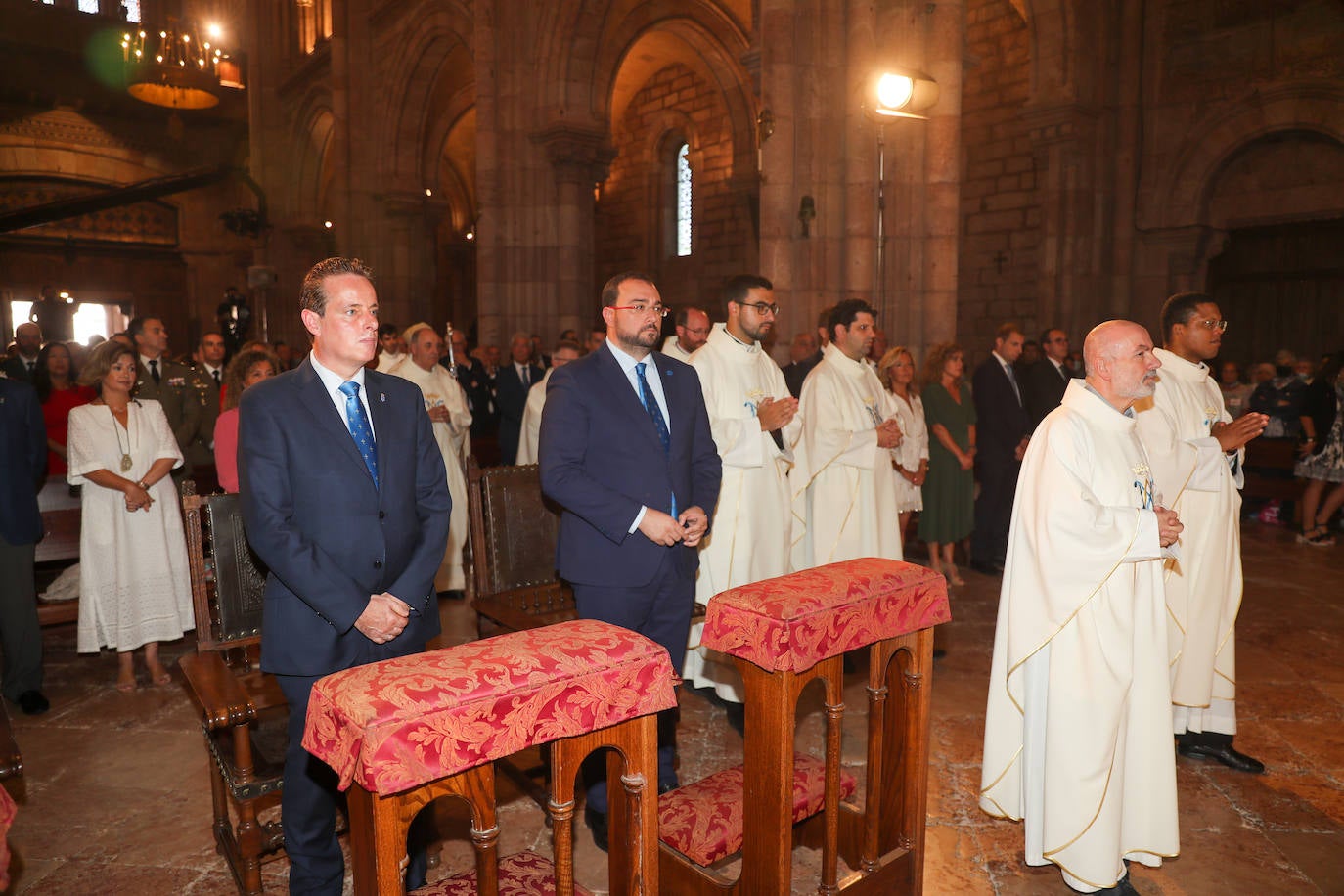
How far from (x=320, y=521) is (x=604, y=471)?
977 millimetres

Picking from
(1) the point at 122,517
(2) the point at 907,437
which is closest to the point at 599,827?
(1) the point at 122,517

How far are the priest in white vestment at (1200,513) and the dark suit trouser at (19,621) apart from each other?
4.93 meters

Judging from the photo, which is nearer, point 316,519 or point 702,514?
point 316,519

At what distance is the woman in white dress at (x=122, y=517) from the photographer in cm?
440

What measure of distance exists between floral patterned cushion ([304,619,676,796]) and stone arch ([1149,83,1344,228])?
12.2m

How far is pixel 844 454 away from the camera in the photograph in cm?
463

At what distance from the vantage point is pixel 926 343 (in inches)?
291

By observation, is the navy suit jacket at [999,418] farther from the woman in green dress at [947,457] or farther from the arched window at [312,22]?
the arched window at [312,22]

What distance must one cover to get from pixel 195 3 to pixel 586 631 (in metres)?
26.3

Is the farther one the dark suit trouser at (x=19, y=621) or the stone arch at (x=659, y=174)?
the stone arch at (x=659, y=174)

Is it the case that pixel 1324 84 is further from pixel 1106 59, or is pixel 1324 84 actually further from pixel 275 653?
pixel 275 653

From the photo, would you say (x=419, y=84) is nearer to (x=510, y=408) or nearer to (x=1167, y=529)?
(x=510, y=408)

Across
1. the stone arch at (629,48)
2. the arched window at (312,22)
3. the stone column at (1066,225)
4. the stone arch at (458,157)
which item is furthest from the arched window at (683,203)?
the arched window at (312,22)

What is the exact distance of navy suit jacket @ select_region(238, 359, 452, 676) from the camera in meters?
2.28
